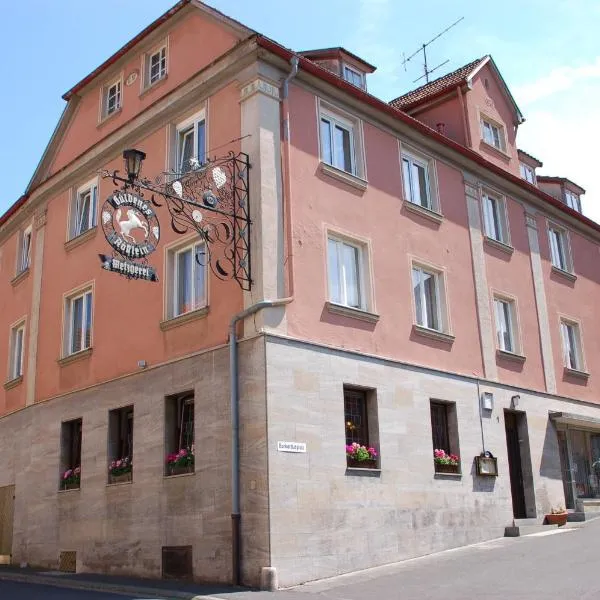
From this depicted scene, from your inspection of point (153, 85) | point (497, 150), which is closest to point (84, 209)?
point (153, 85)

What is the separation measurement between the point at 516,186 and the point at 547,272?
258cm

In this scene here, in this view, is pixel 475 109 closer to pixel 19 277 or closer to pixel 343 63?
pixel 343 63

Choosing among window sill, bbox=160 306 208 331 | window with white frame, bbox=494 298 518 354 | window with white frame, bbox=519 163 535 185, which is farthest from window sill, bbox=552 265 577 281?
window sill, bbox=160 306 208 331

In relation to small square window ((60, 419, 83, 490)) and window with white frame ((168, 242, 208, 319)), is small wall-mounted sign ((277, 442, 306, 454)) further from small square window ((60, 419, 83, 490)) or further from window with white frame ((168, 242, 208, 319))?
small square window ((60, 419, 83, 490))

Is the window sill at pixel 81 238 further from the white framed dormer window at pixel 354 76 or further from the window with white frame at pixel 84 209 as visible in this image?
the white framed dormer window at pixel 354 76

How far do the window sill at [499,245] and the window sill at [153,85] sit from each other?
28.2 ft

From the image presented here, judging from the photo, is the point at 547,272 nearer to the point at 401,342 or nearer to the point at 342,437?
the point at 401,342

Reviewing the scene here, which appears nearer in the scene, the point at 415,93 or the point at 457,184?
the point at 457,184

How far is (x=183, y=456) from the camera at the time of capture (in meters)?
14.7

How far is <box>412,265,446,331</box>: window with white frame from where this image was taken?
1748cm

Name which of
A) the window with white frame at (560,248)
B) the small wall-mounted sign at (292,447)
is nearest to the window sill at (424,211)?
the window with white frame at (560,248)

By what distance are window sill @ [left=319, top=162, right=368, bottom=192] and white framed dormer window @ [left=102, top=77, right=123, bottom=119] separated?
6.32 m

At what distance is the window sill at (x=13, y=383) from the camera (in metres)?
20.9

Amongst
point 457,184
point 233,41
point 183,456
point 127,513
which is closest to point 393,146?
point 457,184
